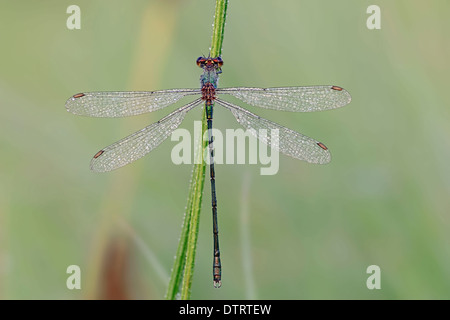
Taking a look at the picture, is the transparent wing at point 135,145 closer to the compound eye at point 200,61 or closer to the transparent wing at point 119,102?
the transparent wing at point 119,102

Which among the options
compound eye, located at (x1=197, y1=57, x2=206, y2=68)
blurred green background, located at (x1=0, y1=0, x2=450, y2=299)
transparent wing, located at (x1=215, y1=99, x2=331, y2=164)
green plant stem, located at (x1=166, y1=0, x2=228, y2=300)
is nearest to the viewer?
green plant stem, located at (x1=166, y1=0, x2=228, y2=300)

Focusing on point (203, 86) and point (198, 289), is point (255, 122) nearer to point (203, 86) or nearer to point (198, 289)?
point (203, 86)

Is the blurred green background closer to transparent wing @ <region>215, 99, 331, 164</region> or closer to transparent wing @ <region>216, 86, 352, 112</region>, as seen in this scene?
transparent wing @ <region>215, 99, 331, 164</region>

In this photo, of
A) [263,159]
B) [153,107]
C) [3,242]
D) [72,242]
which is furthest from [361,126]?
[3,242]

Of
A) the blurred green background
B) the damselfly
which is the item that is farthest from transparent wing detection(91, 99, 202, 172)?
the blurred green background

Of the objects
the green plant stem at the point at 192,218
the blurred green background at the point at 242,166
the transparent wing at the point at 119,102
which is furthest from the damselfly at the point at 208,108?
the green plant stem at the point at 192,218
